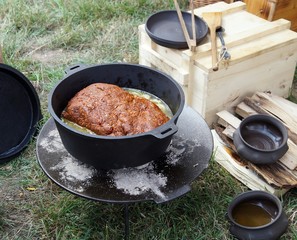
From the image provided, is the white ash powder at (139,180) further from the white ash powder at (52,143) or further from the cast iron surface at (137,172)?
the white ash powder at (52,143)

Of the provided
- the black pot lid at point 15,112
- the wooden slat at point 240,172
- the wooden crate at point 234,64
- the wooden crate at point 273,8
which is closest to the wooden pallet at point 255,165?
the wooden slat at point 240,172

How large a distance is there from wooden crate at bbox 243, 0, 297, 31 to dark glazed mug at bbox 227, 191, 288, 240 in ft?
6.37

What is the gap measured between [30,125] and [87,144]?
137 cm

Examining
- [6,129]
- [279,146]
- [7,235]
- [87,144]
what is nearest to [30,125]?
[6,129]

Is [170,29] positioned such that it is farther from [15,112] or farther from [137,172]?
[137,172]

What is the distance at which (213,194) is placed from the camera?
9.36ft

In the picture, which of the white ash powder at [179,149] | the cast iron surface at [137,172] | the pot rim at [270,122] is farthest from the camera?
the pot rim at [270,122]

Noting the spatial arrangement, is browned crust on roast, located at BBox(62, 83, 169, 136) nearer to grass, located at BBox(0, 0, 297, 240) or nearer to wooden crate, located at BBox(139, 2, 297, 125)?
grass, located at BBox(0, 0, 297, 240)

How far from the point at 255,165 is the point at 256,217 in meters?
0.37

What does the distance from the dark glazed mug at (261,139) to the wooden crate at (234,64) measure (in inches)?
13.2

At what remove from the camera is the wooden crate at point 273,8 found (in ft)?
12.8

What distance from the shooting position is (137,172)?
232 centimetres

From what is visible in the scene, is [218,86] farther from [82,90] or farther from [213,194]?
[82,90]

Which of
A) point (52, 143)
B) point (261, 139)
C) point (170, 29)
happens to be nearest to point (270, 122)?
point (261, 139)
